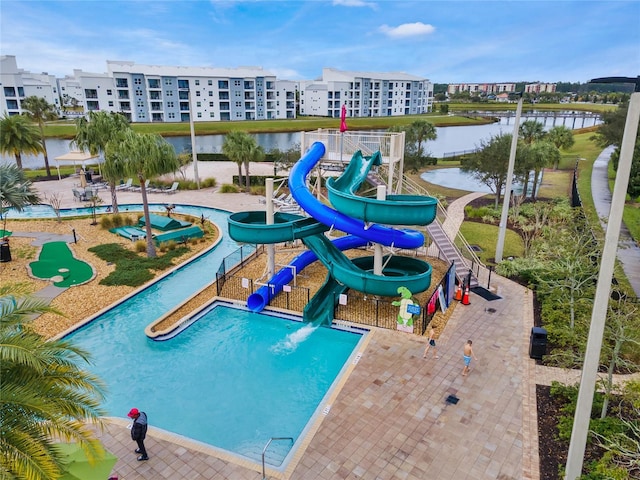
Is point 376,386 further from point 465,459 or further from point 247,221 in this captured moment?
point 247,221

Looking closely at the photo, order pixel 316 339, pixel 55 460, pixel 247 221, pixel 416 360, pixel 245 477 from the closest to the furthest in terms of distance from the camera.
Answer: pixel 55 460
pixel 245 477
pixel 416 360
pixel 316 339
pixel 247 221

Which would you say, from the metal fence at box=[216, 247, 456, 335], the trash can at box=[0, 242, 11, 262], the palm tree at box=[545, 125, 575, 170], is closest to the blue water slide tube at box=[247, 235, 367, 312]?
the metal fence at box=[216, 247, 456, 335]

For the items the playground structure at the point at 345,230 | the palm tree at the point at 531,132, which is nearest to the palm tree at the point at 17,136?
the playground structure at the point at 345,230

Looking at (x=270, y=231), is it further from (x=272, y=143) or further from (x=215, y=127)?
(x=215, y=127)

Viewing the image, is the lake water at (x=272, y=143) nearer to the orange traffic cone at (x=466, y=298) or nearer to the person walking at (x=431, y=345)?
the orange traffic cone at (x=466, y=298)

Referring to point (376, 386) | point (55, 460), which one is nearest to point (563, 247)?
point (376, 386)
